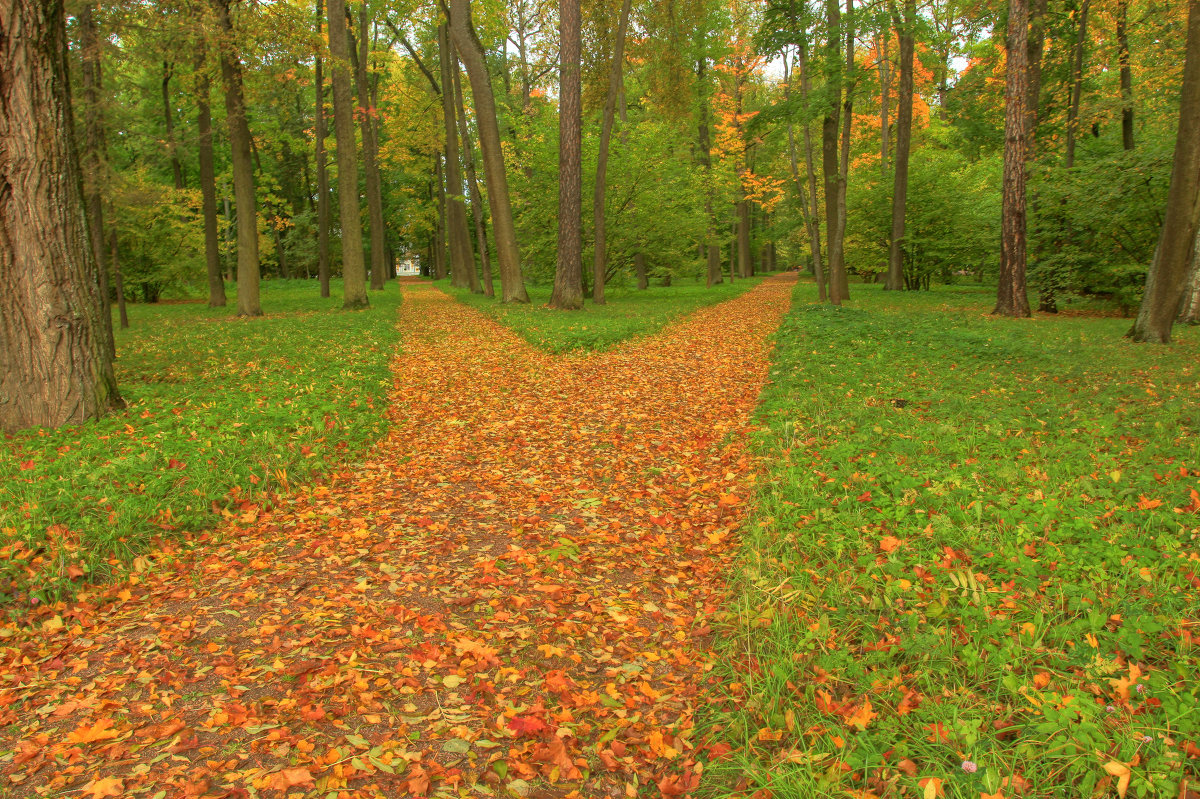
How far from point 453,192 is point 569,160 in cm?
1384

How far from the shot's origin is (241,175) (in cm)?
1623

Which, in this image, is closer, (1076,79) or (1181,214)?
(1181,214)

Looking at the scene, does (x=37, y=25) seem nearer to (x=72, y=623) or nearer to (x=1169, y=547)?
(x=72, y=623)

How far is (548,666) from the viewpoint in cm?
316

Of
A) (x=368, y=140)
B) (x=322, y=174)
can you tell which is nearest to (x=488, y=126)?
(x=322, y=174)

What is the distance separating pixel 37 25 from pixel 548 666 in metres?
7.10

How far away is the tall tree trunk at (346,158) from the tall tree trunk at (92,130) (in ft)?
17.3

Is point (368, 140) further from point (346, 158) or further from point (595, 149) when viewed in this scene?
point (595, 149)

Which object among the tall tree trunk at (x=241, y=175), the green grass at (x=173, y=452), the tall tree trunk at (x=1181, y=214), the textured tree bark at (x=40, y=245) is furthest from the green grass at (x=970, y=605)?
the tall tree trunk at (x=241, y=175)

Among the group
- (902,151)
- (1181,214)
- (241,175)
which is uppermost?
(902,151)

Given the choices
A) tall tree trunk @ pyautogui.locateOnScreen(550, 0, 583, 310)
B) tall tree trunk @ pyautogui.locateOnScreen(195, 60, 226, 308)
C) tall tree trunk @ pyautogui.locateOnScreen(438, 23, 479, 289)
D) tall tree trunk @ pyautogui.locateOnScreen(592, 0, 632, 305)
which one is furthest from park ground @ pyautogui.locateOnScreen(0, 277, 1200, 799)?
tall tree trunk @ pyautogui.locateOnScreen(438, 23, 479, 289)

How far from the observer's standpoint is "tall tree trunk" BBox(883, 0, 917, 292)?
16188 mm

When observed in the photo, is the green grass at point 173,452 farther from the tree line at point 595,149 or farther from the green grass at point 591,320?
the green grass at point 591,320

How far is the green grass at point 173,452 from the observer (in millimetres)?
3834
